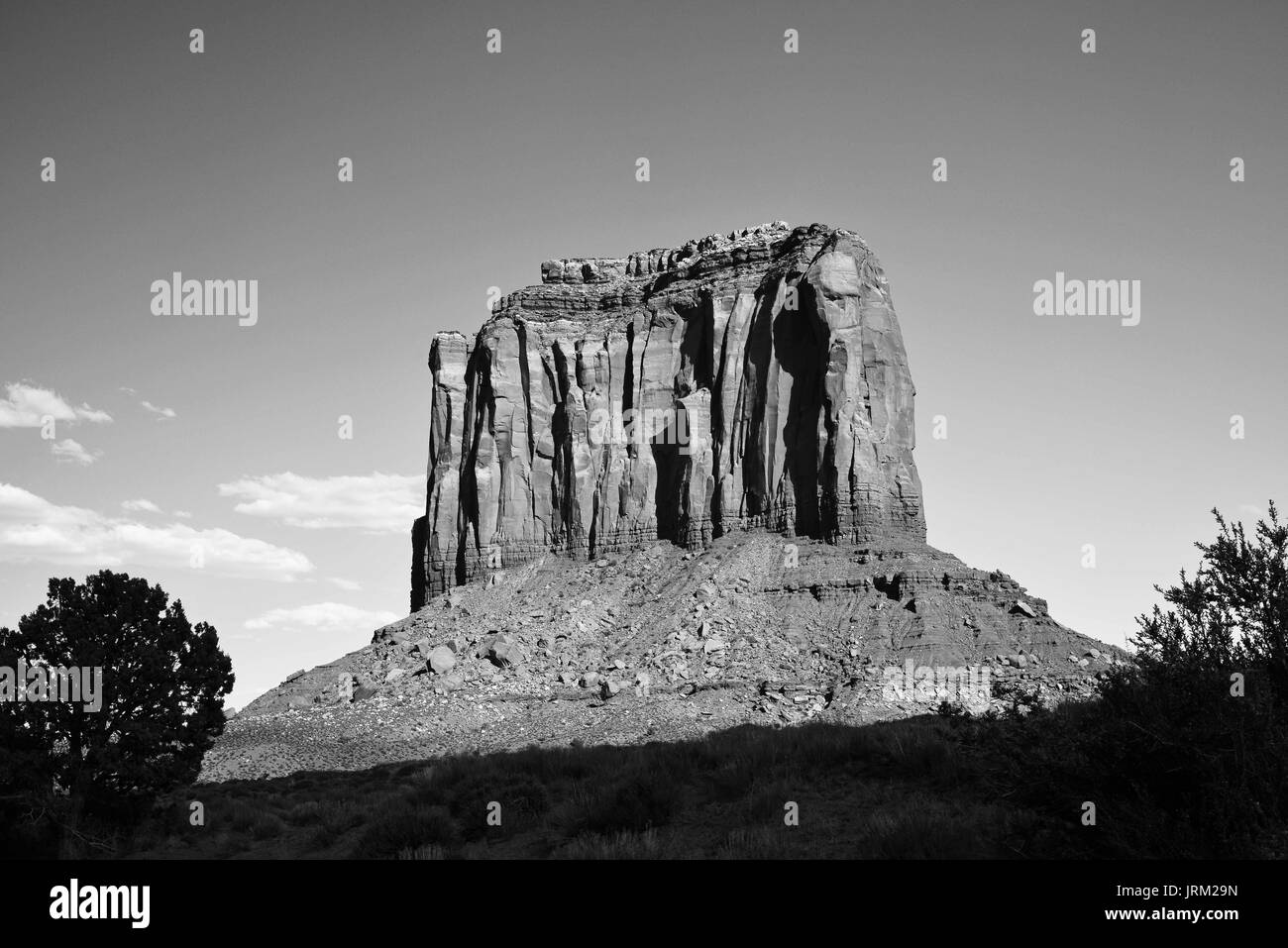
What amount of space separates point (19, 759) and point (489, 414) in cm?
6138

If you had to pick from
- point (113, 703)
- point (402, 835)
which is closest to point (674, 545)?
point (113, 703)

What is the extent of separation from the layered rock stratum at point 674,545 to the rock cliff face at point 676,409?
20 cm

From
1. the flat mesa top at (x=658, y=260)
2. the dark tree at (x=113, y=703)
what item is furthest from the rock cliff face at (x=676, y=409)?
the dark tree at (x=113, y=703)

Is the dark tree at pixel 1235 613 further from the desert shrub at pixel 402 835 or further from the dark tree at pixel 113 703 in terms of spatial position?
the dark tree at pixel 113 703

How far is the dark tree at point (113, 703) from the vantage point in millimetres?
18859

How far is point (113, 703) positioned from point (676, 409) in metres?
55.6

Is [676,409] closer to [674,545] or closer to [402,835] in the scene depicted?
[674,545]

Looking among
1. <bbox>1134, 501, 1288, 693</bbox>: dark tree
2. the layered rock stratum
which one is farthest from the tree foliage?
<bbox>1134, 501, 1288, 693</bbox>: dark tree

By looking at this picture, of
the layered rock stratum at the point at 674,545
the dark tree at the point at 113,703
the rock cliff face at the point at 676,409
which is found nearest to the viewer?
the dark tree at the point at 113,703

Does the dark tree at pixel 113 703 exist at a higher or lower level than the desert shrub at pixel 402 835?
higher

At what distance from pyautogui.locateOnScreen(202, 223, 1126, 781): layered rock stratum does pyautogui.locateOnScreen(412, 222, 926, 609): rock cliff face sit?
20 cm

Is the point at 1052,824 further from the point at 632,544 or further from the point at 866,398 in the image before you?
the point at 632,544

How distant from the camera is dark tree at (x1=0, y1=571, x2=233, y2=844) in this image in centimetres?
1886

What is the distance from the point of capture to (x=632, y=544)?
69.9 m
